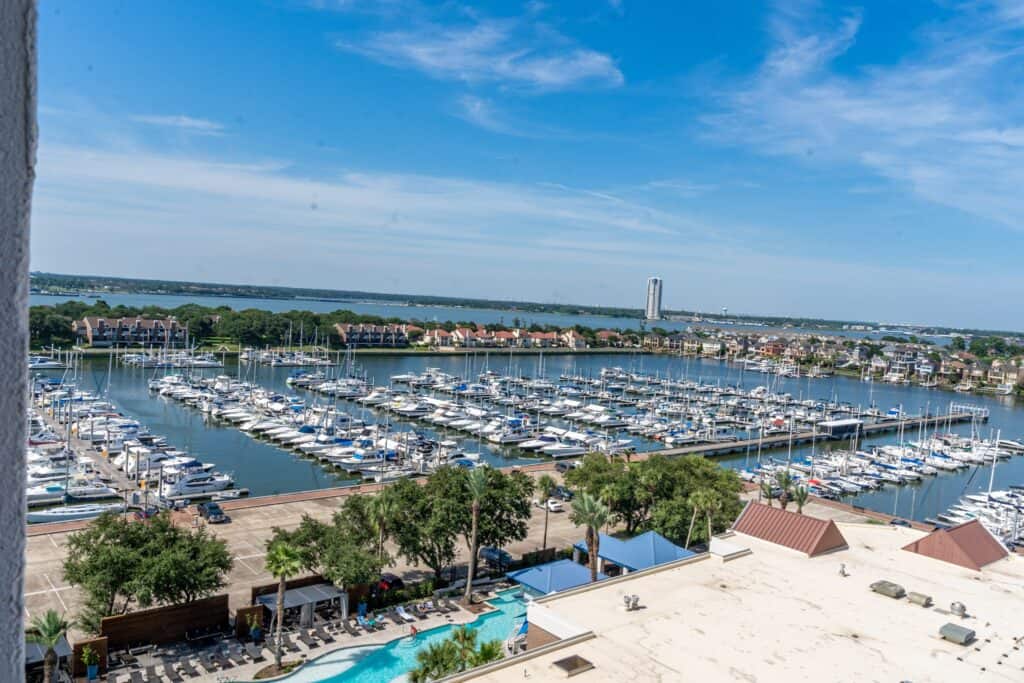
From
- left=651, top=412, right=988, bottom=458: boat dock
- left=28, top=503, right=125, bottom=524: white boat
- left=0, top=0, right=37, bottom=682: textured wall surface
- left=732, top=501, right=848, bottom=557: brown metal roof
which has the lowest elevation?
left=28, top=503, right=125, bottom=524: white boat

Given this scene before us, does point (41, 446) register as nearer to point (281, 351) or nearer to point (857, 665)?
point (857, 665)

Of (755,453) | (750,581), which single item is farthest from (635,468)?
(755,453)

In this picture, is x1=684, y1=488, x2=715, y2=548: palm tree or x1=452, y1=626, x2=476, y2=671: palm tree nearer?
x1=452, y1=626, x2=476, y2=671: palm tree

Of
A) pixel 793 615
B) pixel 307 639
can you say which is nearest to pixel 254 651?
pixel 307 639

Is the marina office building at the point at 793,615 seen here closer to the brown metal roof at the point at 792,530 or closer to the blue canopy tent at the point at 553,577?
the brown metal roof at the point at 792,530

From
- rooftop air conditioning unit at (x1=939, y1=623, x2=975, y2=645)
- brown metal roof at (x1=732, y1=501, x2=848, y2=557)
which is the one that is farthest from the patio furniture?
rooftop air conditioning unit at (x1=939, y1=623, x2=975, y2=645)

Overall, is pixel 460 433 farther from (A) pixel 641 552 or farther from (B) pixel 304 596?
(B) pixel 304 596

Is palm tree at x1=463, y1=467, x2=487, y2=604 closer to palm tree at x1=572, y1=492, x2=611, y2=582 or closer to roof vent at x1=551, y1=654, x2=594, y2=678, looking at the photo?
palm tree at x1=572, y1=492, x2=611, y2=582

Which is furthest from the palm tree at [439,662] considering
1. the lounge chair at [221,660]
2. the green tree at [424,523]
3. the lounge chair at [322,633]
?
the green tree at [424,523]
